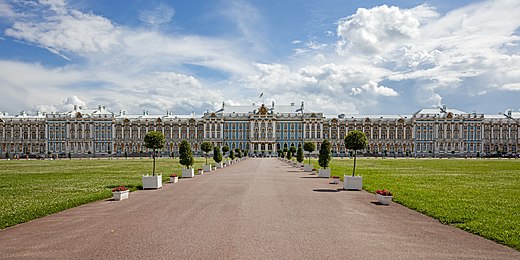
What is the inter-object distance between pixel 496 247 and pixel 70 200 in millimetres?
15106

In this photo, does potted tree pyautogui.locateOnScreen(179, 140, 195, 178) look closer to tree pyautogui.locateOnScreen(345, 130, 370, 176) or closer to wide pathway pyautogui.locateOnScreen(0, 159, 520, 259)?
tree pyautogui.locateOnScreen(345, 130, 370, 176)

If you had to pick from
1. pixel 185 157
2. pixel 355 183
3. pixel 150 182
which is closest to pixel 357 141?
pixel 355 183

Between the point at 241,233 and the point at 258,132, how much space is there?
99725mm

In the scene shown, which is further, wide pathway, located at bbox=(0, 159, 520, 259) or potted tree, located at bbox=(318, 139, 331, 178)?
potted tree, located at bbox=(318, 139, 331, 178)

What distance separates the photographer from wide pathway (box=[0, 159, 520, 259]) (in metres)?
8.66

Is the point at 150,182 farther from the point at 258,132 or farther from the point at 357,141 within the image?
the point at 258,132

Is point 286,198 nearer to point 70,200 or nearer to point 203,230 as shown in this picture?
point 203,230

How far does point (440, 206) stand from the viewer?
14.4m

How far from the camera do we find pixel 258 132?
110062 millimetres

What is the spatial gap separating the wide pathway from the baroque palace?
94198 millimetres

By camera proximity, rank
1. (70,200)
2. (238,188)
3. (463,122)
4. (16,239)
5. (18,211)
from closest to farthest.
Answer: (16,239), (18,211), (70,200), (238,188), (463,122)

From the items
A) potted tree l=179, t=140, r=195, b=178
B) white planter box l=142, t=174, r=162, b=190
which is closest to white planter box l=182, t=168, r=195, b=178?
potted tree l=179, t=140, r=195, b=178

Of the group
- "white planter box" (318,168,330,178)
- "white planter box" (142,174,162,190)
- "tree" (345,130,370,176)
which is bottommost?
"white planter box" (318,168,330,178)

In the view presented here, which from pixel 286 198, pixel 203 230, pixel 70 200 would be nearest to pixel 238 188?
pixel 286 198
